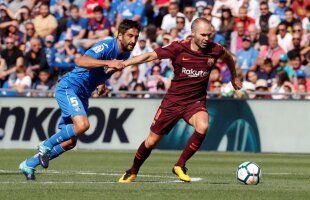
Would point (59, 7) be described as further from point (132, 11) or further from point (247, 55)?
point (247, 55)

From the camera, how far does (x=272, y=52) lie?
86.4 ft

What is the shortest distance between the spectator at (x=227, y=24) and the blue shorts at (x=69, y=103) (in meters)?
13.4

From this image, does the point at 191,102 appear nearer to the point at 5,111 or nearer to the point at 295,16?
the point at 5,111

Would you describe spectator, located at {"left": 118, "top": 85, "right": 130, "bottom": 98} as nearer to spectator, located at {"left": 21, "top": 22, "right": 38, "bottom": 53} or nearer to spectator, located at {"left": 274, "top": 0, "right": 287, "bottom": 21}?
spectator, located at {"left": 21, "top": 22, "right": 38, "bottom": 53}

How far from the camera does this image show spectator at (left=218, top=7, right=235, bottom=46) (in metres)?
27.5

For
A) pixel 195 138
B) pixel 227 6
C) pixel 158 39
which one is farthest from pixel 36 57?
pixel 195 138

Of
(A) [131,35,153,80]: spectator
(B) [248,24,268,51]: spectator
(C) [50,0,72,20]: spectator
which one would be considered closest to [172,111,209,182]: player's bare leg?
(A) [131,35,153,80]: spectator

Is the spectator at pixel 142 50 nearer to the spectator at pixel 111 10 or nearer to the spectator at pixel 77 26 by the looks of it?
the spectator at pixel 111 10

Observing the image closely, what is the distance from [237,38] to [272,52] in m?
1.32

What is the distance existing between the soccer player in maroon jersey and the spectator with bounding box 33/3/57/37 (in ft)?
50.6

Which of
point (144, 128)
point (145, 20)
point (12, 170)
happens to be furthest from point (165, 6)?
point (12, 170)

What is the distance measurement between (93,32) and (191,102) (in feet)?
48.4

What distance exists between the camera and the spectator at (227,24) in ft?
90.2

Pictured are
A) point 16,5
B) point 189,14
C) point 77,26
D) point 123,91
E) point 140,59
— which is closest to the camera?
point 140,59
